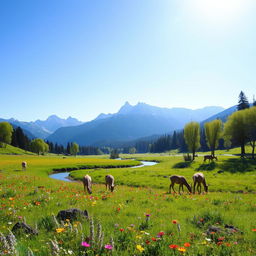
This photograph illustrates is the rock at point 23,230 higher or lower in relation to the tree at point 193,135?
lower

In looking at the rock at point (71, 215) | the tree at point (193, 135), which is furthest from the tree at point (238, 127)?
the rock at point (71, 215)

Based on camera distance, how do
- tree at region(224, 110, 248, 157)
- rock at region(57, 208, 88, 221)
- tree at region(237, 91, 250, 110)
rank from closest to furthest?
rock at region(57, 208, 88, 221) → tree at region(224, 110, 248, 157) → tree at region(237, 91, 250, 110)

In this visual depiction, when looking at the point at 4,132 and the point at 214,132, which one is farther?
the point at 4,132

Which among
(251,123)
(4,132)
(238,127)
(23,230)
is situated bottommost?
(23,230)

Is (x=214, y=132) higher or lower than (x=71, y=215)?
higher

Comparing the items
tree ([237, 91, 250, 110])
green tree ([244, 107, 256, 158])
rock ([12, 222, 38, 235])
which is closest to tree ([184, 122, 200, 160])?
Answer: green tree ([244, 107, 256, 158])

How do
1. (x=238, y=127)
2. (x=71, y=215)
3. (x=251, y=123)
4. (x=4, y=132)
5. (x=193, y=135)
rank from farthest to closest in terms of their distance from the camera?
(x=4, y=132) < (x=193, y=135) < (x=238, y=127) < (x=251, y=123) < (x=71, y=215)

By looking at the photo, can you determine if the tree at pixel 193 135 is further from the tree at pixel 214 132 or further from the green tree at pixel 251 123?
the green tree at pixel 251 123

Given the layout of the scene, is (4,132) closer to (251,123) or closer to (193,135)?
(193,135)

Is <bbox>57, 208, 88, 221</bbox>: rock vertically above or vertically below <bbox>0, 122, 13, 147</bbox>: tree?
below

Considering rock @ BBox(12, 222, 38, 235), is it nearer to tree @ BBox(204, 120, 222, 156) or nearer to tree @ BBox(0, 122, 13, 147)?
tree @ BBox(204, 120, 222, 156)

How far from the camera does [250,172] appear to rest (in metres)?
40.3

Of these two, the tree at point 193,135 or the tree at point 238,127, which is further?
the tree at point 193,135

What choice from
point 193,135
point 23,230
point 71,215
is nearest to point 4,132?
point 193,135
